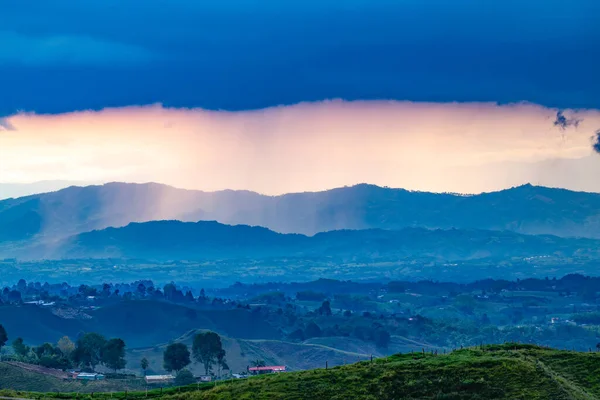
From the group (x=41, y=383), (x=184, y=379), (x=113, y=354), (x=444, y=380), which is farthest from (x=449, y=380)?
(x=113, y=354)

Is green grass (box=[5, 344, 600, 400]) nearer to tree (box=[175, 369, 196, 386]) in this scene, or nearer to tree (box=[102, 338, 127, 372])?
tree (box=[175, 369, 196, 386])

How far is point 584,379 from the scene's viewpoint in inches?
3548

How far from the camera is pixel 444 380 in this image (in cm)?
8512

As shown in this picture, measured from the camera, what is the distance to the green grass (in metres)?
83.1

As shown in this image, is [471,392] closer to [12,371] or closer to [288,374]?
[288,374]

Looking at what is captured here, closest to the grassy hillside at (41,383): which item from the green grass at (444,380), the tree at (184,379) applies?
the tree at (184,379)

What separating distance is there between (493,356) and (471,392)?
10211 millimetres

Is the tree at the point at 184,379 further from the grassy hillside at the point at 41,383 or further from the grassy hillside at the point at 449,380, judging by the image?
the grassy hillside at the point at 449,380

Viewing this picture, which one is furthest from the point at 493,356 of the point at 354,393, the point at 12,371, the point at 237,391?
the point at 12,371

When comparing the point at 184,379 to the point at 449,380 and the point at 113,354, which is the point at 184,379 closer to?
the point at 113,354

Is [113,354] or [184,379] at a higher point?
[113,354]

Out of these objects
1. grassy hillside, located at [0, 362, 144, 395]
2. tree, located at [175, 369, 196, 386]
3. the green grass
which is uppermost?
the green grass

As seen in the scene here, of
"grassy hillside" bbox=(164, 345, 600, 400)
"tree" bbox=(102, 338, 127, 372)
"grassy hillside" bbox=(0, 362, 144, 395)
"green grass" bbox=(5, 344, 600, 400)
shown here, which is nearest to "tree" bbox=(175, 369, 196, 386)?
"tree" bbox=(102, 338, 127, 372)

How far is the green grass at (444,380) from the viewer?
273 feet
